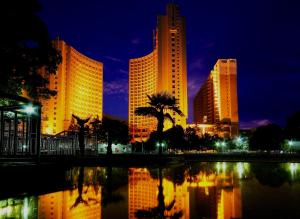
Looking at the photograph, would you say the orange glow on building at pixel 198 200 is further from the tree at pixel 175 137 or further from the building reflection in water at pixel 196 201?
the tree at pixel 175 137

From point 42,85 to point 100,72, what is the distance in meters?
166

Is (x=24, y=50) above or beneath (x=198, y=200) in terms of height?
above

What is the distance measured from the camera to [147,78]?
172500 millimetres

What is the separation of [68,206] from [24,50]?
598 cm

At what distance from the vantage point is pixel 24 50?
11.7m

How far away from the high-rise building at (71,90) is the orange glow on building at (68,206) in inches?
4610

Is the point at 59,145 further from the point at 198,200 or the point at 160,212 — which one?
the point at 160,212

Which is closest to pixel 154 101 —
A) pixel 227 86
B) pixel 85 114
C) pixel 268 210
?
pixel 268 210

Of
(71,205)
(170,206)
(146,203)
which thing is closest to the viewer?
(170,206)

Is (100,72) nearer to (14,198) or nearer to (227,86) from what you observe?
(227,86)

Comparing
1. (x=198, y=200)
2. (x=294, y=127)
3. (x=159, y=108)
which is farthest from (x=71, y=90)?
(x=198, y=200)

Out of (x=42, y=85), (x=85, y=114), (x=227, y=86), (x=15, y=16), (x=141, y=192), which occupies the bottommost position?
(x=141, y=192)

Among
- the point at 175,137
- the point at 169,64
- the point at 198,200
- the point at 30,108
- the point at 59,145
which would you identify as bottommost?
the point at 198,200

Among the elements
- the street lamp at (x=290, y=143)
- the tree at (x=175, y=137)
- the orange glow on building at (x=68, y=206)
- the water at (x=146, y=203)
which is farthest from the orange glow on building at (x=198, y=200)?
the street lamp at (x=290, y=143)
